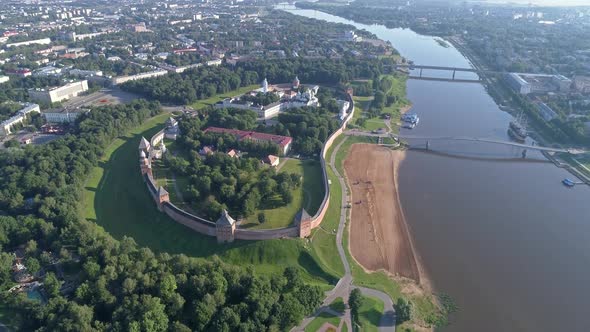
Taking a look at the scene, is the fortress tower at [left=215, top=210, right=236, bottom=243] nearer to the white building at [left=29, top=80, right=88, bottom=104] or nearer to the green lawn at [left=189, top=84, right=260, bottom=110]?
the green lawn at [left=189, top=84, right=260, bottom=110]

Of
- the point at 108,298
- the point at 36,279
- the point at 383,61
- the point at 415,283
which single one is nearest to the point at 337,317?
the point at 415,283

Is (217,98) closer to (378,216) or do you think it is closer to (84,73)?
(84,73)

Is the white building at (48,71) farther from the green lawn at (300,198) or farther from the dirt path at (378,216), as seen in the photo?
the dirt path at (378,216)

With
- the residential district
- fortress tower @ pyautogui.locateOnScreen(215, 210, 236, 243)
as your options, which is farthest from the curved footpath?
fortress tower @ pyautogui.locateOnScreen(215, 210, 236, 243)

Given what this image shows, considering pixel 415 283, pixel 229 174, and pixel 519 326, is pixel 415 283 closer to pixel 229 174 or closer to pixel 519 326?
pixel 519 326

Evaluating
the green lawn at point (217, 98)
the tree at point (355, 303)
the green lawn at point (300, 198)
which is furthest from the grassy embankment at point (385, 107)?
the tree at point (355, 303)

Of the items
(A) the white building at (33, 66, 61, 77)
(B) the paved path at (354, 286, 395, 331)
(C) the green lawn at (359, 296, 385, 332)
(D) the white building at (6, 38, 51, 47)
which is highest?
(D) the white building at (6, 38, 51, 47)

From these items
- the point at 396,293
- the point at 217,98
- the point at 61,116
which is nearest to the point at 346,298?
the point at 396,293
